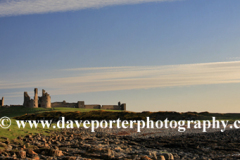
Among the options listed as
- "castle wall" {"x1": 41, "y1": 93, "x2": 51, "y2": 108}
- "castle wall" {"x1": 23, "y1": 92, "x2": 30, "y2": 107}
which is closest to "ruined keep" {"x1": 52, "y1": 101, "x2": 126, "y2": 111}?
"castle wall" {"x1": 41, "y1": 93, "x2": 51, "y2": 108}

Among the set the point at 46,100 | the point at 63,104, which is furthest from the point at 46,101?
the point at 63,104

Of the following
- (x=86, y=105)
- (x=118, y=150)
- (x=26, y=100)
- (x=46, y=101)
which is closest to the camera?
(x=118, y=150)

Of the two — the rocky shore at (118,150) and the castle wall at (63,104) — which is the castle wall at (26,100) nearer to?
the castle wall at (63,104)

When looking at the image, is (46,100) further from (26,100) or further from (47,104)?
(26,100)

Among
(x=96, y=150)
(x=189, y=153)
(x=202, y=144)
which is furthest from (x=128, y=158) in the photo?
(x=202, y=144)

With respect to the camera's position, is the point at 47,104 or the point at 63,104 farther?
the point at 63,104

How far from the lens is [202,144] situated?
1738 cm

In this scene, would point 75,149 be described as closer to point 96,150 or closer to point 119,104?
point 96,150

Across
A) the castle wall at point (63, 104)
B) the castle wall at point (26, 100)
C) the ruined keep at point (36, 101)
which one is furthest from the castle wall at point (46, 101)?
the castle wall at point (26, 100)

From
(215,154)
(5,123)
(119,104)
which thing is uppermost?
(119,104)

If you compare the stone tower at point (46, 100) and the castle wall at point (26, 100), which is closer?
the stone tower at point (46, 100)

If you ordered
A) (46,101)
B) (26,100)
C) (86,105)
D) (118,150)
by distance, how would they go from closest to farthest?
(118,150)
(46,101)
(26,100)
(86,105)

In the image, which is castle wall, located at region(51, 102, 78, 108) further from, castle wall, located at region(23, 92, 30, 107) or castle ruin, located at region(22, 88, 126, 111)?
castle wall, located at region(23, 92, 30, 107)

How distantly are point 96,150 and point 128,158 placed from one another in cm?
186
